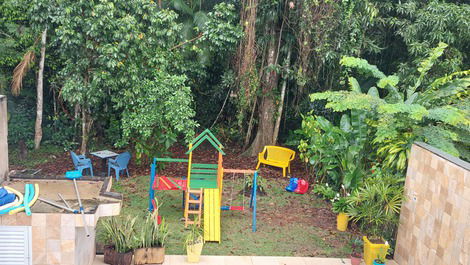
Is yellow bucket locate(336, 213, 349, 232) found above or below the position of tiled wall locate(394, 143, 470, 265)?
below

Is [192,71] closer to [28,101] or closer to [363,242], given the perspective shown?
[28,101]

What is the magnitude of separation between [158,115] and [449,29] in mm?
7035

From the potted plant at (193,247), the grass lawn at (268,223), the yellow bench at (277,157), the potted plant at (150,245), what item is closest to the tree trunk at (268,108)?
the yellow bench at (277,157)

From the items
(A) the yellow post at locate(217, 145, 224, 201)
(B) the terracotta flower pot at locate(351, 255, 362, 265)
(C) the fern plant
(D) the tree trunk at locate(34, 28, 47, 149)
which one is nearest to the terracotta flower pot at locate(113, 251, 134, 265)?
(A) the yellow post at locate(217, 145, 224, 201)

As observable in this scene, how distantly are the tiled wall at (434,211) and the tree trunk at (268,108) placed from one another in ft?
18.7

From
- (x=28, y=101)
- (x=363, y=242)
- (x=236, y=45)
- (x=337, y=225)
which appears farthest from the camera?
(x=28, y=101)

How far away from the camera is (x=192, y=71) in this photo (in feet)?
42.9

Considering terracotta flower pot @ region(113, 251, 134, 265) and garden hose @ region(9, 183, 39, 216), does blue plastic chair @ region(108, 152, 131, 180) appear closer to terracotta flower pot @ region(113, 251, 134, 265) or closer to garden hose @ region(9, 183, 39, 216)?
terracotta flower pot @ region(113, 251, 134, 265)

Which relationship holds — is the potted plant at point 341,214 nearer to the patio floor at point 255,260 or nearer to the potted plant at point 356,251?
the potted plant at point 356,251

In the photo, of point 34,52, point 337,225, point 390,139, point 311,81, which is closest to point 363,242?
point 337,225

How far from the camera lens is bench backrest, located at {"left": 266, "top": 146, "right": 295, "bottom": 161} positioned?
12898 mm

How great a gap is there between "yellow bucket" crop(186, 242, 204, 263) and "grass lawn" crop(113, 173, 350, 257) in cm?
46

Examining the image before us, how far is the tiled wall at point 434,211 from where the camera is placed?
6547 mm

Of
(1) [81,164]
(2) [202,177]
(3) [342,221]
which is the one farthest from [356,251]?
(1) [81,164]
